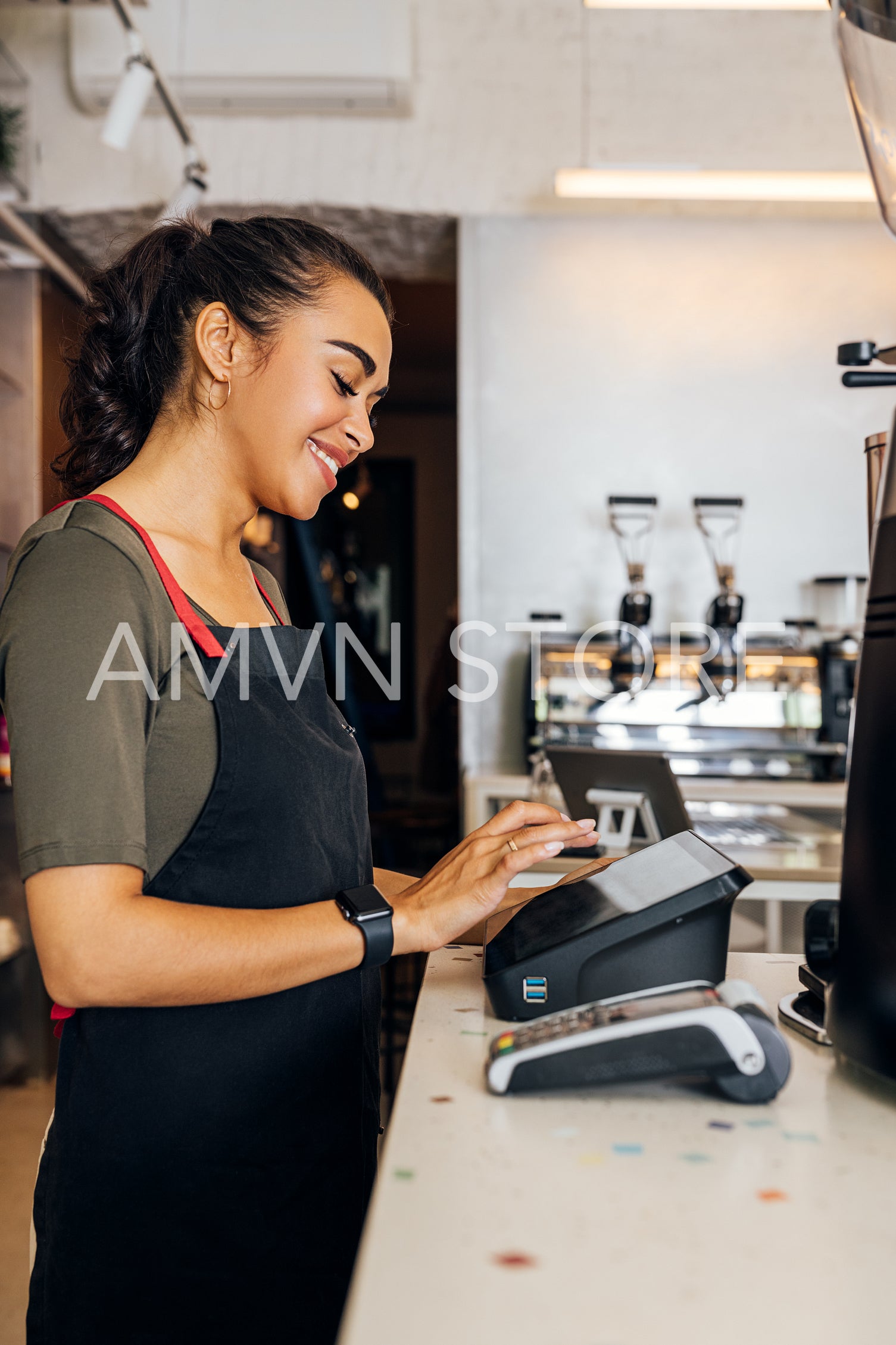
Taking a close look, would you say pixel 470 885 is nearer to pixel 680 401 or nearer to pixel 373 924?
pixel 373 924

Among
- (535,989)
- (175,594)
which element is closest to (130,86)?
(175,594)

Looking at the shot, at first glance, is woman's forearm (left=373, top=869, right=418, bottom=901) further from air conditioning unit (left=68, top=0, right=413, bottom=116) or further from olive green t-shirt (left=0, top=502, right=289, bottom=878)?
air conditioning unit (left=68, top=0, right=413, bottom=116)

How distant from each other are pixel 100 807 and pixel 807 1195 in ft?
1.78

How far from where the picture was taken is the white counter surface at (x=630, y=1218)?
19.2 inches

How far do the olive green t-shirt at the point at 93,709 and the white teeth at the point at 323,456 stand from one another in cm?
24

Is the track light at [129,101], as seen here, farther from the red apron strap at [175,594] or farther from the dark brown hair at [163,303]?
the red apron strap at [175,594]

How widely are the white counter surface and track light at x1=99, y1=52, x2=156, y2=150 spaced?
9.08 feet

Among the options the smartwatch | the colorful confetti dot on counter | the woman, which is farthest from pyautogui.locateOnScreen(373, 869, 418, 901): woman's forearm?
the colorful confetti dot on counter

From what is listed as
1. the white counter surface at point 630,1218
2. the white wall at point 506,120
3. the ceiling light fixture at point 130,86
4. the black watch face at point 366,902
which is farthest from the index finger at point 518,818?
the white wall at point 506,120

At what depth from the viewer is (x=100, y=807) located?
81 cm

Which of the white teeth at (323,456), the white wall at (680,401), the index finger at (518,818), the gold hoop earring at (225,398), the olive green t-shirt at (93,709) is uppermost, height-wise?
the white wall at (680,401)

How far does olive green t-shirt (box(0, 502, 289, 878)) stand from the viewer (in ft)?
2.64

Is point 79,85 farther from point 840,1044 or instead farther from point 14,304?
point 840,1044

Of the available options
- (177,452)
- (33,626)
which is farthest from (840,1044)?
(177,452)
